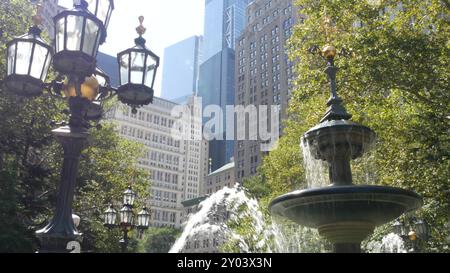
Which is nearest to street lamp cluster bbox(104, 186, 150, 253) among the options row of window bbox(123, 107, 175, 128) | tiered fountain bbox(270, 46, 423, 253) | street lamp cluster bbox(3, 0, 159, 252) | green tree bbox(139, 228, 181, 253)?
tiered fountain bbox(270, 46, 423, 253)

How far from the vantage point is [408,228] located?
731 inches

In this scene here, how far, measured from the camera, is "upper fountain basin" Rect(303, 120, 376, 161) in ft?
29.5

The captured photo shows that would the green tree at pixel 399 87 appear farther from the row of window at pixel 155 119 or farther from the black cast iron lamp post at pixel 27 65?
Answer: the row of window at pixel 155 119

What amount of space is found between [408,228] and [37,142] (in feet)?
57.8

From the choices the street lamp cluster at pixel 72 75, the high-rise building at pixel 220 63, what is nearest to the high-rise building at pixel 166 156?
the high-rise building at pixel 220 63

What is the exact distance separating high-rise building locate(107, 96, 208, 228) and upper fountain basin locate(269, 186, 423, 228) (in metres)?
103

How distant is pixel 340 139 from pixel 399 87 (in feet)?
25.1

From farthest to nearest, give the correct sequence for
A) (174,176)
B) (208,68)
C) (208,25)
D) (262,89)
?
(208,25) → (208,68) → (174,176) → (262,89)

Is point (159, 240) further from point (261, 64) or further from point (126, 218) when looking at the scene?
point (126, 218)

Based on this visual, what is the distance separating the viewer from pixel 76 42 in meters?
6.17

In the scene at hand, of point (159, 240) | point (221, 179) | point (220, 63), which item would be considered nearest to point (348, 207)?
point (159, 240)

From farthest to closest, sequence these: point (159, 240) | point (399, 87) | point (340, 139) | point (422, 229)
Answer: point (159, 240)
point (422, 229)
point (399, 87)
point (340, 139)
